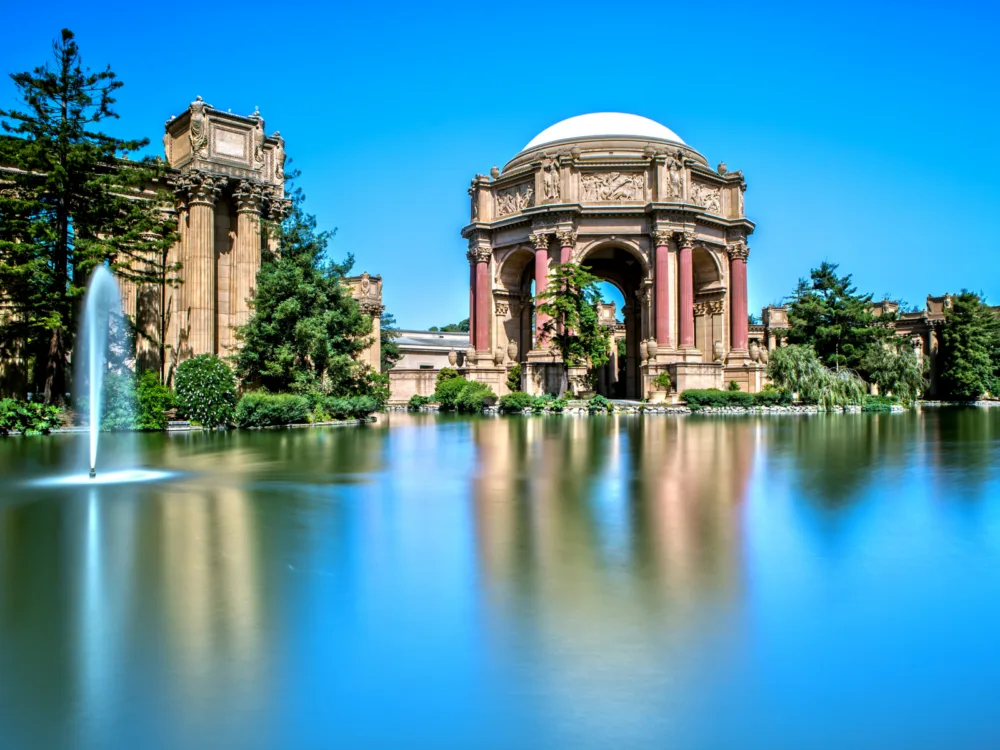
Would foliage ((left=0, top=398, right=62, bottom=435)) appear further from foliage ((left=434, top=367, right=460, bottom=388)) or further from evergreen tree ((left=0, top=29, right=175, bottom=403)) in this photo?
foliage ((left=434, top=367, right=460, bottom=388))

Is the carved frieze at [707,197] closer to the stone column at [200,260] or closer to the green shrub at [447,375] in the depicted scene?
the green shrub at [447,375]

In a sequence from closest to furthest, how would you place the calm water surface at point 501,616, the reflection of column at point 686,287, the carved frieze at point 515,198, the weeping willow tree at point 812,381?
the calm water surface at point 501,616, the weeping willow tree at point 812,381, the reflection of column at point 686,287, the carved frieze at point 515,198

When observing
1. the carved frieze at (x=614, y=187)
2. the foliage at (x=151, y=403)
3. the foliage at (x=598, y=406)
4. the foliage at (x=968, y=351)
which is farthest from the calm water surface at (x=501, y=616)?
the foliage at (x=968, y=351)

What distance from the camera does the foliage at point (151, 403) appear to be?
20.0 meters

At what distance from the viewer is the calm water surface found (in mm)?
3070

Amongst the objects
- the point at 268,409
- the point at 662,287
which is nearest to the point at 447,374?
the point at 662,287

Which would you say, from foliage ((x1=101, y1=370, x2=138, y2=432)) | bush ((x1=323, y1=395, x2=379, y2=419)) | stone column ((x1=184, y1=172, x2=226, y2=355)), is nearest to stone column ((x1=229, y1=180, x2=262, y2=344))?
stone column ((x1=184, y1=172, x2=226, y2=355))

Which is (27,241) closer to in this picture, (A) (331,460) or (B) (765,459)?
(A) (331,460)

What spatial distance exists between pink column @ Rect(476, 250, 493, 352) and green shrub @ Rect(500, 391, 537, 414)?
1101 centimetres

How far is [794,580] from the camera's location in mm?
5059

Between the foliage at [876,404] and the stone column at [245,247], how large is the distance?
26.1 m

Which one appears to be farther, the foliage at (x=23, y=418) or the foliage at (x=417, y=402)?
the foliage at (x=417, y=402)

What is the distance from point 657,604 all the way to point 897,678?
4.62 feet

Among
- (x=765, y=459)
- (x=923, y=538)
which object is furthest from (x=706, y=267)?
(x=923, y=538)
